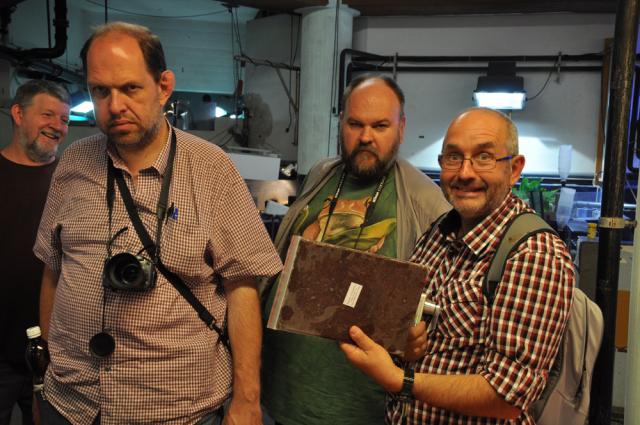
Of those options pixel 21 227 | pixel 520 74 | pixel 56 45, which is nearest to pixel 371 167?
pixel 21 227

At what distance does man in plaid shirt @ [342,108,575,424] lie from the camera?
1.00m

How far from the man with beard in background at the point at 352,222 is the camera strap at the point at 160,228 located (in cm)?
35

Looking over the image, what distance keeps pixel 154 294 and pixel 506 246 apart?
2.85ft

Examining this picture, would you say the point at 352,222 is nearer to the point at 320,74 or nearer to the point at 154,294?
the point at 154,294

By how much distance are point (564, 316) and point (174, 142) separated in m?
1.09

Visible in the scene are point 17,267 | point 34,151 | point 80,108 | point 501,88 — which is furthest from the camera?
point 80,108

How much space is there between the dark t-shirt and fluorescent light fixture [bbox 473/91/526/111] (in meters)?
4.07

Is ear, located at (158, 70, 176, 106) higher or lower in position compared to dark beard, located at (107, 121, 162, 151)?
higher

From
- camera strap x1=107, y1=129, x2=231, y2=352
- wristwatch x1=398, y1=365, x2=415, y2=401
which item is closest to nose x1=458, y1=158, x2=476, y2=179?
wristwatch x1=398, y1=365, x2=415, y2=401

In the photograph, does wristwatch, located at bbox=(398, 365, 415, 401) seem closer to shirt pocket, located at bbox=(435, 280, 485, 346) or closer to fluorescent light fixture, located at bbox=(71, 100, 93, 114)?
shirt pocket, located at bbox=(435, 280, 485, 346)

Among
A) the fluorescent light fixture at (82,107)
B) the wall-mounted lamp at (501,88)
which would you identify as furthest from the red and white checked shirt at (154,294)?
the fluorescent light fixture at (82,107)

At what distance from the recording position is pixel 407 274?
104 cm

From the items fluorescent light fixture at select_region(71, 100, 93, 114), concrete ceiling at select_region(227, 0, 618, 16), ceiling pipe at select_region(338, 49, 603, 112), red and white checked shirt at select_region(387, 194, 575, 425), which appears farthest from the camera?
fluorescent light fixture at select_region(71, 100, 93, 114)

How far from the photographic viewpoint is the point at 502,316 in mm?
1018
